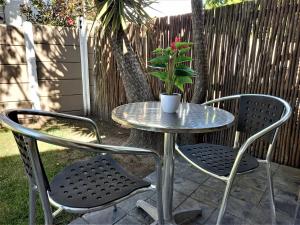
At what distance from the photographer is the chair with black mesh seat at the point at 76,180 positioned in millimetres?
888

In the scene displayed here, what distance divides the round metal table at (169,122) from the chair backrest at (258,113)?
287 millimetres

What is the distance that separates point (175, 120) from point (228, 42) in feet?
6.02

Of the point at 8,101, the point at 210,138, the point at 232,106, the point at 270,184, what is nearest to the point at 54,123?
the point at 8,101

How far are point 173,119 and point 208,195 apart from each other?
997mm

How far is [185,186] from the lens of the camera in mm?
2119

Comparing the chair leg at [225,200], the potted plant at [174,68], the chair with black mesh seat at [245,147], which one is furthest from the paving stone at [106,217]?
the potted plant at [174,68]

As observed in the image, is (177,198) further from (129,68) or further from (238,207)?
(129,68)

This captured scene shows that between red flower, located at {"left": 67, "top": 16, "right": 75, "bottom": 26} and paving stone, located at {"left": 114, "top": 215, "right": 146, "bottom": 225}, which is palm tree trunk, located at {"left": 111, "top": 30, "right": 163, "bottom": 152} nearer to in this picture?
paving stone, located at {"left": 114, "top": 215, "right": 146, "bottom": 225}

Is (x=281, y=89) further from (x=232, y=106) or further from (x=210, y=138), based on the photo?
(x=210, y=138)

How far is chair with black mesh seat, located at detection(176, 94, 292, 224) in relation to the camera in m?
1.35

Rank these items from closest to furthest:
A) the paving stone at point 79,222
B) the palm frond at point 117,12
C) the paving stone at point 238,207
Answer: the paving stone at point 79,222 < the paving stone at point 238,207 < the palm frond at point 117,12

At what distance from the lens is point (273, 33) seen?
243 cm

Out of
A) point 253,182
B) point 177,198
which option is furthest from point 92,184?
point 253,182

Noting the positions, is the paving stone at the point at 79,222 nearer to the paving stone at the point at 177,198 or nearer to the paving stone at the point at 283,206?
the paving stone at the point at 177,198
